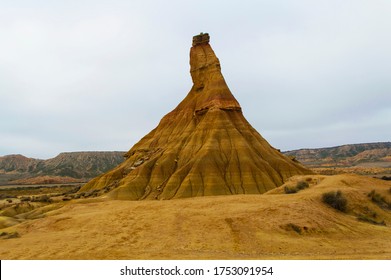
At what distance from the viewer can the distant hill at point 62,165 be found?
474ft

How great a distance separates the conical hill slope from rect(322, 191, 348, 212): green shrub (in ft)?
67.9

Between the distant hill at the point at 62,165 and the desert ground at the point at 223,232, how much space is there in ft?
412

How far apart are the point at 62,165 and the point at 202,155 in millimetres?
128874

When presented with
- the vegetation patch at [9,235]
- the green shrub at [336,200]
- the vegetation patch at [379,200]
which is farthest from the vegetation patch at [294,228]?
the vegetation patch at [9,235]

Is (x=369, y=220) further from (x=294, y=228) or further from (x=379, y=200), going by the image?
(x=294, y=228)

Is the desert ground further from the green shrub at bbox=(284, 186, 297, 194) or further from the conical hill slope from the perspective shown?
the conical hill slope

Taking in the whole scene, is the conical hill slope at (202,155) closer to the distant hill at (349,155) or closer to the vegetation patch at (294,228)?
the vegetation patch at (294,228)

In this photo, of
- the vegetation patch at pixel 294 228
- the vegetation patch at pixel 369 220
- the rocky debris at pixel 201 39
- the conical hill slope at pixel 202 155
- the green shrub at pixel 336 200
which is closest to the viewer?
the vegetation patch at pixel 294 228

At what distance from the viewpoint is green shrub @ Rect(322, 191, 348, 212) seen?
21.2m

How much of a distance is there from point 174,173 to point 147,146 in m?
15.9

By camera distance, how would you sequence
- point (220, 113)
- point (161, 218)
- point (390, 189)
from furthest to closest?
1. point (220, 113)
2. point (390, 189)
3. point (161, 218)

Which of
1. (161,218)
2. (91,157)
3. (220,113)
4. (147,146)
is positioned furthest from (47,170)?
(161,218)

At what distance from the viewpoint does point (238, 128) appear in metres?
55.4

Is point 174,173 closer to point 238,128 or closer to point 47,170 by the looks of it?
point 238,128
